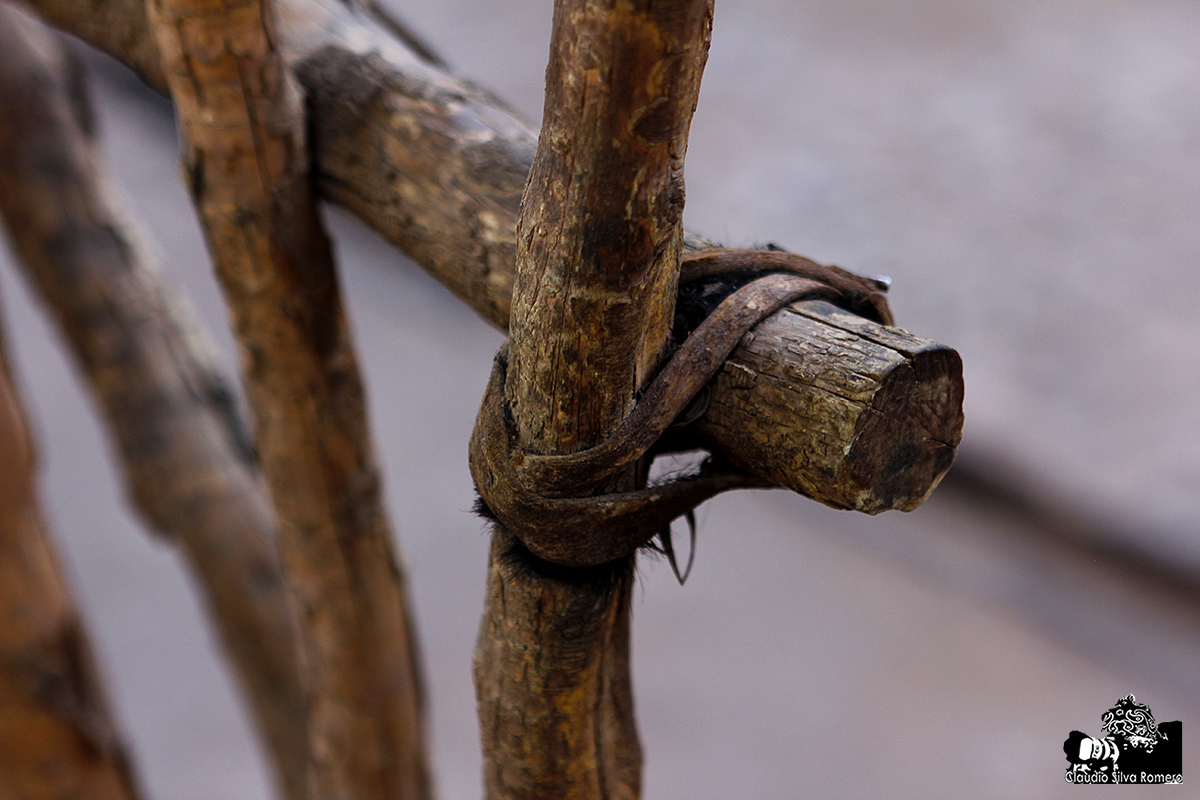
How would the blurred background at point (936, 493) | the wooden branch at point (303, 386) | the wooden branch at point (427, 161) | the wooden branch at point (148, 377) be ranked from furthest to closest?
the blurred background at point (936, 493) → the wooden branch at point (148, 377) → the wooden branch at point (303, 386) → the wooden branch at point (427, 161)

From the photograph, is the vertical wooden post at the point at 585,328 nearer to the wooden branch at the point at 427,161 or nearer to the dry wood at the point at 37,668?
the wooden branch at the point at 427,161

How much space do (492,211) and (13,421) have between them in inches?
28.2

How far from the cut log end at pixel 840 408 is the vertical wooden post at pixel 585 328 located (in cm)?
5

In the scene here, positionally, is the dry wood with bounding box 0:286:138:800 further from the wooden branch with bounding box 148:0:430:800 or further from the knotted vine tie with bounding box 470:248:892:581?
the knotted vine tie with bounding box 470:248:892:581

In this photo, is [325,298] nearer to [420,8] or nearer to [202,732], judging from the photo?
[202,732]

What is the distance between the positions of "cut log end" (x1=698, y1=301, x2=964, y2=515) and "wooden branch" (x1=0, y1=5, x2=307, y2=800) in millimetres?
962

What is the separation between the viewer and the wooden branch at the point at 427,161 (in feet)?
1.65

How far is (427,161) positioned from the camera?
0.66m

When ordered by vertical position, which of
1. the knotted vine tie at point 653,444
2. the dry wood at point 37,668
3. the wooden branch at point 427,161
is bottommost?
the dry wood at point 37,668

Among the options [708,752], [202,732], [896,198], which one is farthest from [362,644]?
[896,198]

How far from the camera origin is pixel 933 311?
7.84ft
